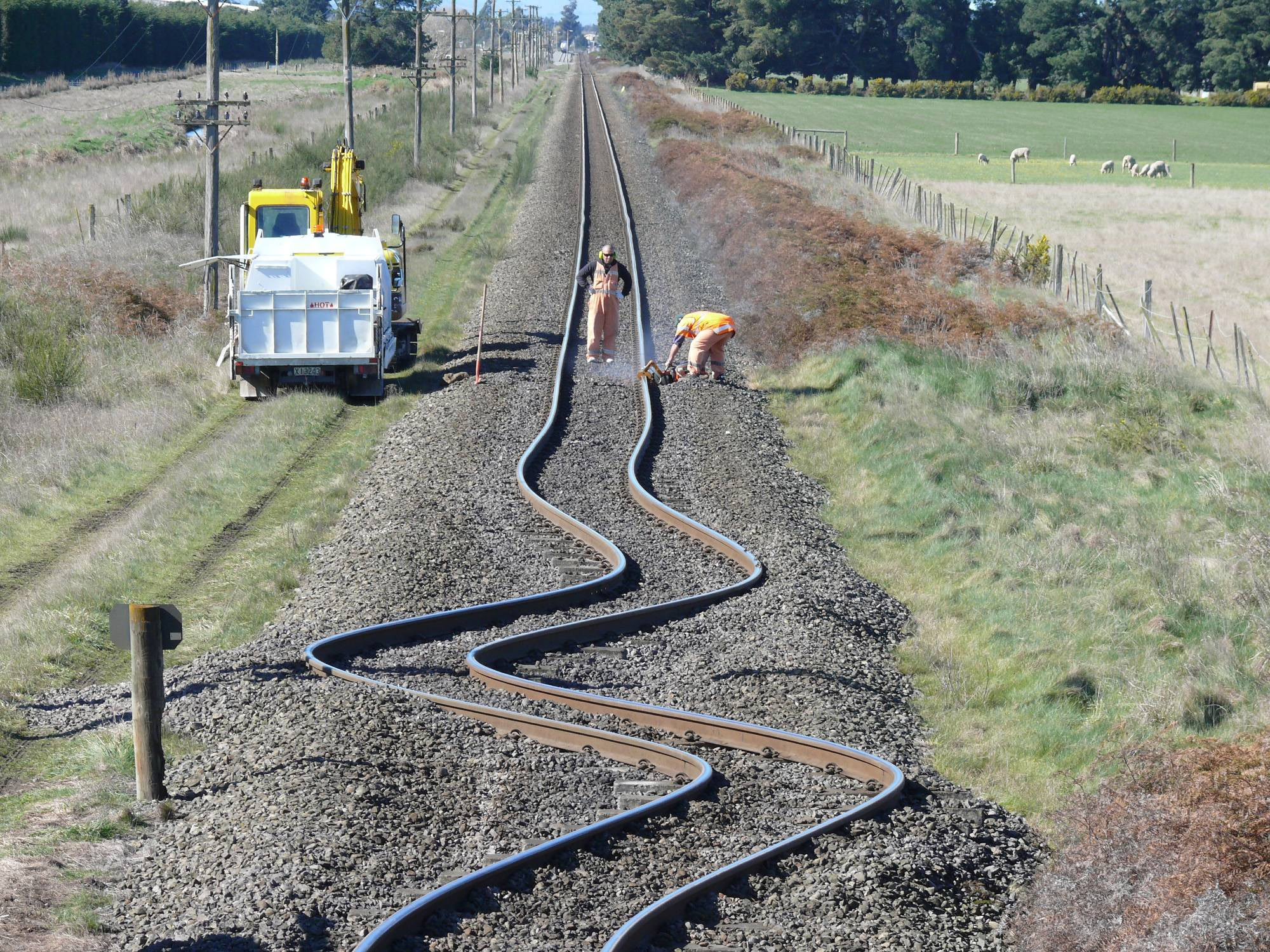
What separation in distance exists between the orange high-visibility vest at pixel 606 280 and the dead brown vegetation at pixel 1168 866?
13732 millimetres

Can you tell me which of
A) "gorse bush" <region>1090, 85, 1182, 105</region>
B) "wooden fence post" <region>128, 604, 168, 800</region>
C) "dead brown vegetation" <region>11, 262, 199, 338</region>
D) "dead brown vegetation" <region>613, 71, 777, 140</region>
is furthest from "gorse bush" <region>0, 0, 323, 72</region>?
"wooden fence post" <region>128, 604, 168, 800</region>

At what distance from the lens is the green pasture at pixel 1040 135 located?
214 ft

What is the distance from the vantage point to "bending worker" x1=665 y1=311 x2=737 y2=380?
19703 mm

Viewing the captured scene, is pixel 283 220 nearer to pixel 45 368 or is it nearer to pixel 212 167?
pixel 212 167

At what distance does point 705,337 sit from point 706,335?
5cm

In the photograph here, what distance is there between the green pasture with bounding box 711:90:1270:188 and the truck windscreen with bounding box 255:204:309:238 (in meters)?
41.4

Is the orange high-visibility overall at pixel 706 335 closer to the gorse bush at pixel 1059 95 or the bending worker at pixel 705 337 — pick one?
the bending worker at pixel 705 337

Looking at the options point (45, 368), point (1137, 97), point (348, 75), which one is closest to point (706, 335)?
point (45, 368)

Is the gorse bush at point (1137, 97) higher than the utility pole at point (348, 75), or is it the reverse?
the gorse bush at point (1137, 97)

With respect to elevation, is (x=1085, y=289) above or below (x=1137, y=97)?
below

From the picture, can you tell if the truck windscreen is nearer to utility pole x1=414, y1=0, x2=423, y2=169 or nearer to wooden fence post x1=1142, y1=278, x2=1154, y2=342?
wooden fence post x1=1142, y1=278, x2=1154, y2=342

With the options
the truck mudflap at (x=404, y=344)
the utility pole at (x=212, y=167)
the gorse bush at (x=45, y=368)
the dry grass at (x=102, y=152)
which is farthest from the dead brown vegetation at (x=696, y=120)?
the gorse bush at (x=45, y=368)

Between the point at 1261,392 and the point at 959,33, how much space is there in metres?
114

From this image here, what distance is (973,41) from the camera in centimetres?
12675
